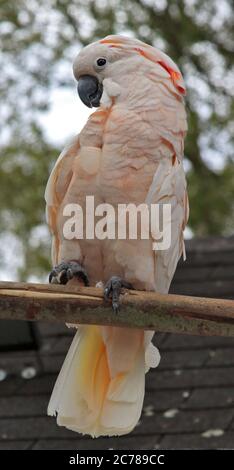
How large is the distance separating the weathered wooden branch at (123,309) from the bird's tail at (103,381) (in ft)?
1.15

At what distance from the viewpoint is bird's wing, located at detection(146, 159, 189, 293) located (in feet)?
10.4

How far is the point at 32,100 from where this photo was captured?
37.4ft

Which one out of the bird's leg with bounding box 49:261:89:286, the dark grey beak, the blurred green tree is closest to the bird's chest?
the dark grey beak

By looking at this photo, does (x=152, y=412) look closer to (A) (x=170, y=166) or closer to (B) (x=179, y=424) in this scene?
(B) (x=179, y=424)

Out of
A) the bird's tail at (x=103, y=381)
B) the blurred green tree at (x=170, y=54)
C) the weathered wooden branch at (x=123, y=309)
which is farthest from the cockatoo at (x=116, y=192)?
the blurred green tree at (x=170, y=54)

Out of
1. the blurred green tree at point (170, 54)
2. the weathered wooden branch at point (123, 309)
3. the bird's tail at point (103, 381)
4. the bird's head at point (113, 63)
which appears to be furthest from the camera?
the blurred green tree at point (170, 54)

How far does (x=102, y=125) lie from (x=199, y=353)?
5.71 feet

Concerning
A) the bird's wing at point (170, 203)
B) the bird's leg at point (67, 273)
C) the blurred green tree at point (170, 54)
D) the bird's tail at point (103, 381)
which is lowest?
the bird's tail at point (103, 381)

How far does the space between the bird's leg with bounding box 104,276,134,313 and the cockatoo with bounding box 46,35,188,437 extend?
0.03 m

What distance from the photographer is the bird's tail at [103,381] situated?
10.1 feet

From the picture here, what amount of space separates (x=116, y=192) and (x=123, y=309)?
448 mm

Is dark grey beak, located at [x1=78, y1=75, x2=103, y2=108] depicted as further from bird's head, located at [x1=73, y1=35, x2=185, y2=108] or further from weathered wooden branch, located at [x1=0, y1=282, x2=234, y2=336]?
weathered wooden branch, located at [x1=0, y1=282, x2=234, y2=336]

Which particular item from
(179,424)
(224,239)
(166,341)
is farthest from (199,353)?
(224,239)

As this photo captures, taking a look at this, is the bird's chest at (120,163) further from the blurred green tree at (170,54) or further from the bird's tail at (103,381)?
the blurred green tree at (170,54)
